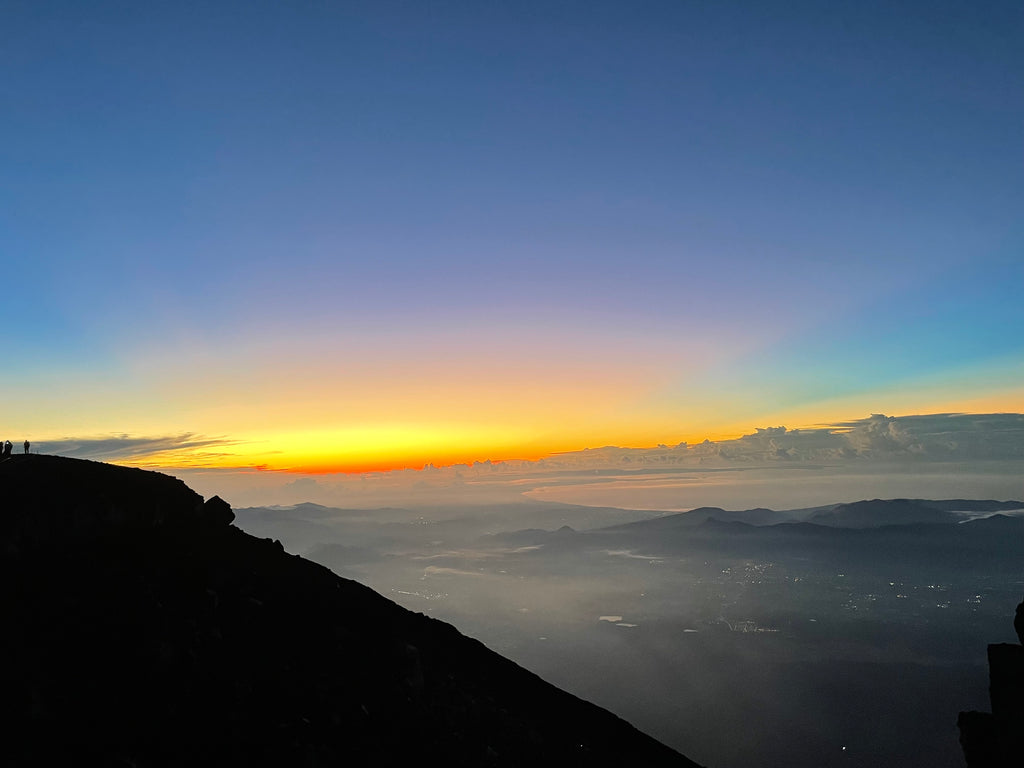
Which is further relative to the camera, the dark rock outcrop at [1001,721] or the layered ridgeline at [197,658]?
the dark rock outcrop at [1001,721]

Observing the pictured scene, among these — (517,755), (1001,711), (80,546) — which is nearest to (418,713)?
(517,755)

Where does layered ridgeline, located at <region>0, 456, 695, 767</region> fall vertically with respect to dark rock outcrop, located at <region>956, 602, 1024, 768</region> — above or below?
above

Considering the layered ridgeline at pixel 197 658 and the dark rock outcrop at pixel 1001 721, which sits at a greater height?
the layered ridgeline at pixel 197 658

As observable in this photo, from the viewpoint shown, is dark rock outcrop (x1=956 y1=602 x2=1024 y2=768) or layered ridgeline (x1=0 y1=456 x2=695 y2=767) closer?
layered ridgeline (x1=0 y1=456 x2=695 y2=767)

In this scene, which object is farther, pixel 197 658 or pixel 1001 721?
pixel 1001 721

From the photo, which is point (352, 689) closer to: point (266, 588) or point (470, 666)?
point (266, 588)
